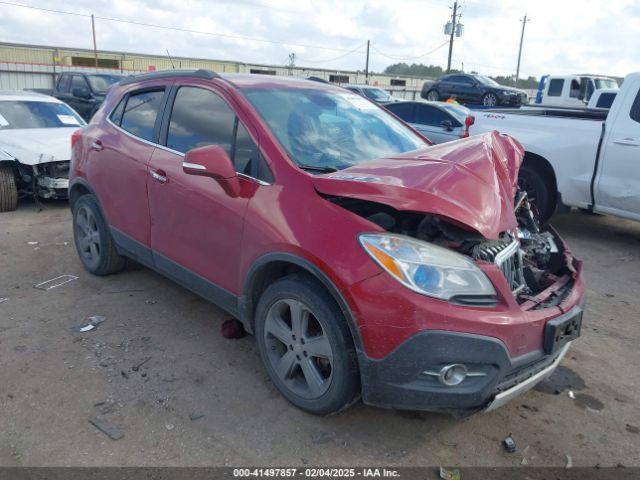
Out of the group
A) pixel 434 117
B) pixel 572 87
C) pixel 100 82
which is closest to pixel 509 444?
pixel 434 117

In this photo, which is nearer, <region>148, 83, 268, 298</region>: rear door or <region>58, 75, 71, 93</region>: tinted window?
<region>148, 83, 268, 298</region>: rear door

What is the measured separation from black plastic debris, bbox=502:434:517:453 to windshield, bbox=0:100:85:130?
8.00 metres

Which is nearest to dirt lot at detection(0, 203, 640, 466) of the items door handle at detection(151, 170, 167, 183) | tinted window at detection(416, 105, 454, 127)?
door handle at detection(151, 170, 167, 183)

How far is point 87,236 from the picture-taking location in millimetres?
4922

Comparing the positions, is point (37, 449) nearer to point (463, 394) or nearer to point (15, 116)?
point (463, 394)

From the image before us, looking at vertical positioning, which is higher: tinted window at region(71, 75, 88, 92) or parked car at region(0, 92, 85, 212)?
tinted window at region(71, 75, 88, 92)

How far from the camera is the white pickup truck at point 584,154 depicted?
5914 millimetres

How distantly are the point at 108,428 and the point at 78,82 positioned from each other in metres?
14.9

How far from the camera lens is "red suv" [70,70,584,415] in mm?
2432

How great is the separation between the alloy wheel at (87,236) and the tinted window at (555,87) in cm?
1939

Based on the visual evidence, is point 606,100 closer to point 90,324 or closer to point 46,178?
point 46,178

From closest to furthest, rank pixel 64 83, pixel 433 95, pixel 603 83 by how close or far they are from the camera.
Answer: pixel 64 83
pixel 603 83
pixel 433 95

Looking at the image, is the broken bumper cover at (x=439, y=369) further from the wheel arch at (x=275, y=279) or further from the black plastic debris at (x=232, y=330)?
the black plastic debris at (x=232, y=330)

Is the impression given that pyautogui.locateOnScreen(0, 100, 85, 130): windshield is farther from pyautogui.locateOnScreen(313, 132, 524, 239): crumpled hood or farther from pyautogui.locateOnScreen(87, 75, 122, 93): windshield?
pyautogui.locateOnScreen(313, 132, 524, 239): crumpled hood
